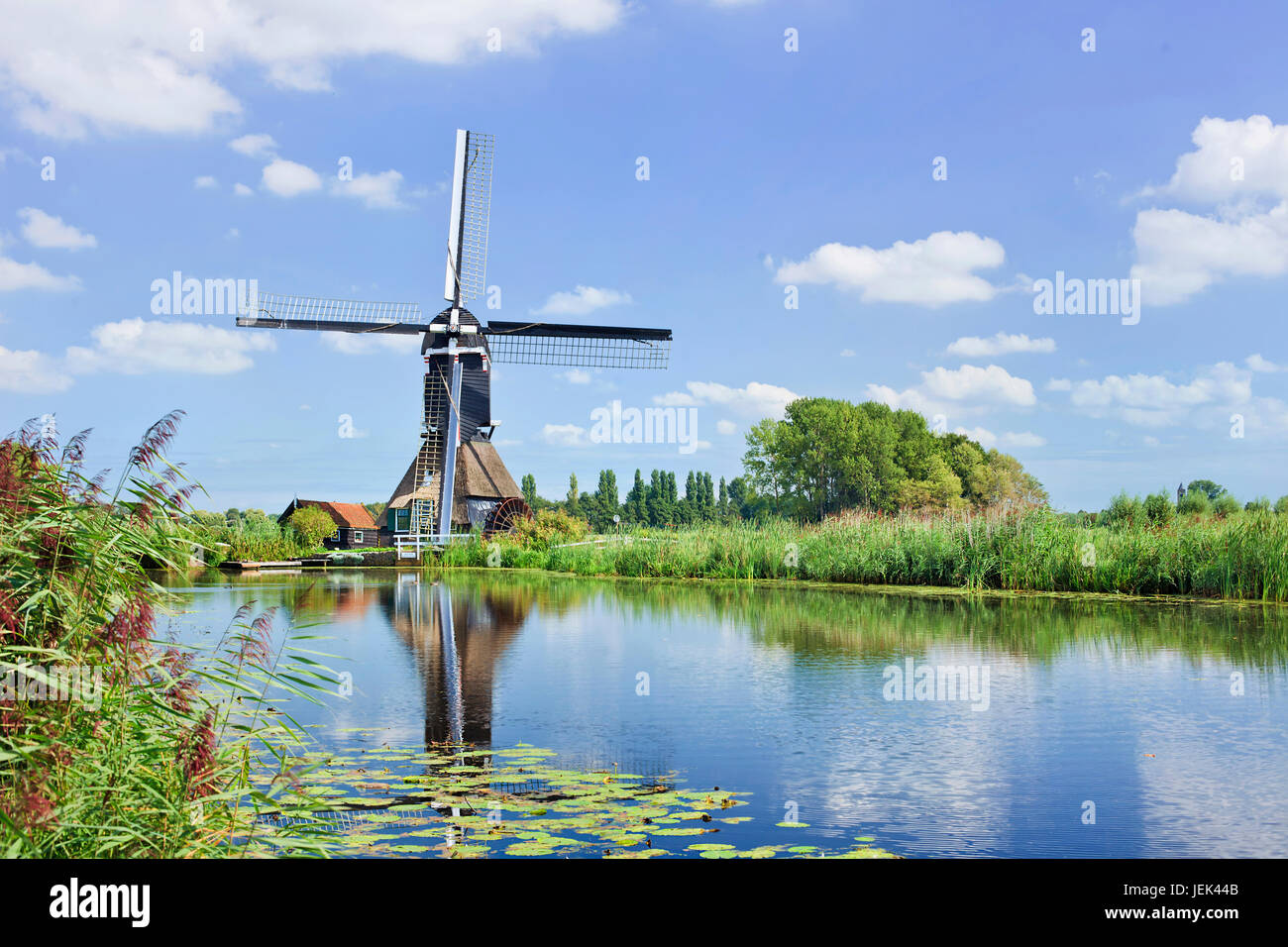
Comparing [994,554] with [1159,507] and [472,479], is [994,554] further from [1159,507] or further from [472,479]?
[472,479]

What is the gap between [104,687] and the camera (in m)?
3.95

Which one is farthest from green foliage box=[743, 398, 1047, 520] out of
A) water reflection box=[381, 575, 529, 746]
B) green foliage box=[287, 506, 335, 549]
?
water reflection box=[381, 575, 529, 746]

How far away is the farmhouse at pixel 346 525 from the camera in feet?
152

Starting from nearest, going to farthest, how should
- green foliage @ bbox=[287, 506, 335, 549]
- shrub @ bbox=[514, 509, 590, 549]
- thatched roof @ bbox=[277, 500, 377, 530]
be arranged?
shrub @ bbox=[514, 509, 590, 549] → green foliage @ bbox=[287, 506, 335, 549] → thatched roof @ bbox=[277, 500, 377, 530]

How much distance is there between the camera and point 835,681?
29.7 feet

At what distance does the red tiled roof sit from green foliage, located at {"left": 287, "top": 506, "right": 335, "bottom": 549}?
7.14 ft

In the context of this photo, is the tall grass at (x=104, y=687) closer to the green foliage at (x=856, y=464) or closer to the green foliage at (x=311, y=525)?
the green foliage at (x=311, y=525)

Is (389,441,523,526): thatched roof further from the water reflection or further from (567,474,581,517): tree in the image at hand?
(567,474,581,517): tree

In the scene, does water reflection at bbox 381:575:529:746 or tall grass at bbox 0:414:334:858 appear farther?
water reflection at bbox 381:575:529:746

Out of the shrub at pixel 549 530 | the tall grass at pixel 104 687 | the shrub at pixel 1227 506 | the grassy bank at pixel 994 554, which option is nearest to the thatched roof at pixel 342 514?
the shrub at pixel 549 530

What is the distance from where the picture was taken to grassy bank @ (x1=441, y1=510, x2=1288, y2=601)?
53.7 feet

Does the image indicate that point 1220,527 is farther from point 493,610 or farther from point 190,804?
point 190,804

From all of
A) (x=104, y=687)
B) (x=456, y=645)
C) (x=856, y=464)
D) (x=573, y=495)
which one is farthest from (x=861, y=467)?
(x=104, y=687)
